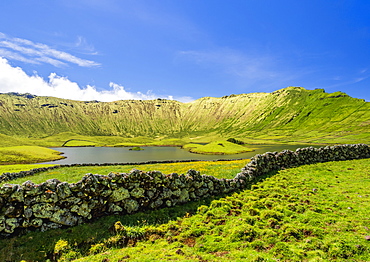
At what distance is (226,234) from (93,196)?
25.7 ft

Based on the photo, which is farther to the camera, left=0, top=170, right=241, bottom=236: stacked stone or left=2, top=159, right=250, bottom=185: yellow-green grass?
left=2, top=159, right=250, bottom=185: yellow-green grass

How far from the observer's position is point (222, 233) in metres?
9.34

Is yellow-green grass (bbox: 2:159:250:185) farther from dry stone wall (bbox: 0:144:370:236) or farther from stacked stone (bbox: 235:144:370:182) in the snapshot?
dry stone wall (bbox: 0:144:370:236)

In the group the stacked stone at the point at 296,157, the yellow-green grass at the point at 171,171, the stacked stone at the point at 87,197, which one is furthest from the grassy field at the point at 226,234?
the yellow-green grass at the point at 171,171

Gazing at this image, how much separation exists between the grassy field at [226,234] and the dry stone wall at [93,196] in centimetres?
63

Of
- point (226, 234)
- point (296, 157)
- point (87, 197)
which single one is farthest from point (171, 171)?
point (226, 234)

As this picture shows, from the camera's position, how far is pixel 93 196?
1100 centimetres

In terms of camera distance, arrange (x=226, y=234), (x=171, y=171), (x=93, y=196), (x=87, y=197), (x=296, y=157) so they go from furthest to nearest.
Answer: (x=171, y=171), (x=296, y=157), (x=93, y=196), (x=87, y=197), (x=226, y=234)

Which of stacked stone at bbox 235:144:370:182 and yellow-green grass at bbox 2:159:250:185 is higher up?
stacked stone at bbox 235:144:370:182

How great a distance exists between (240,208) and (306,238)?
4477 millimetres

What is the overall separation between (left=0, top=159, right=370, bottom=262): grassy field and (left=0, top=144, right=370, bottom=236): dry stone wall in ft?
2.07

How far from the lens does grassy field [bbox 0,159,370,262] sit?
24.4ft

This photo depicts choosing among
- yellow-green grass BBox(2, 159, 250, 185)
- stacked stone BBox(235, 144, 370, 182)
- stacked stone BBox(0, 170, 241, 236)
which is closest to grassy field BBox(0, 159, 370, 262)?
stacked stone BBox(0, 170, 241, 236)

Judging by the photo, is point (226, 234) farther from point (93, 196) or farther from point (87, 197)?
point (87, 197)
